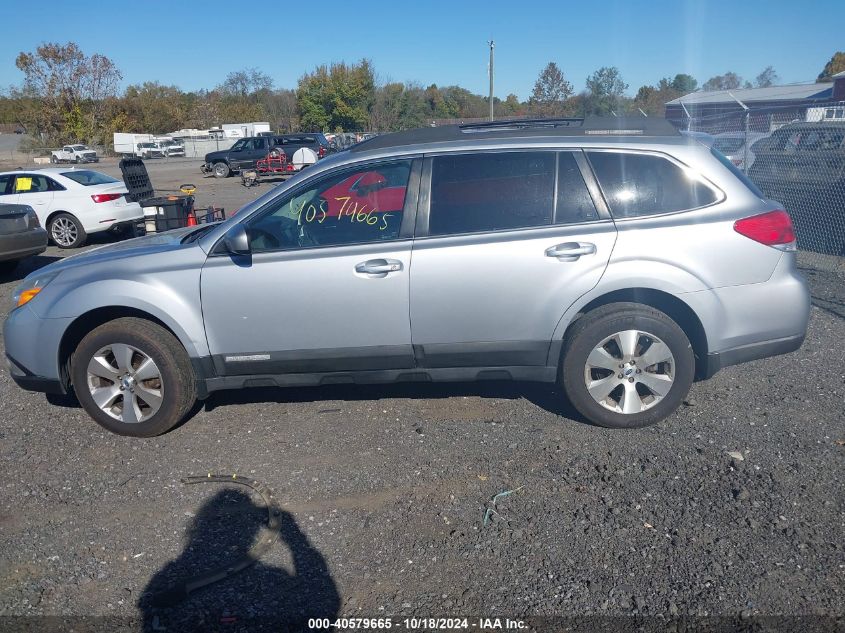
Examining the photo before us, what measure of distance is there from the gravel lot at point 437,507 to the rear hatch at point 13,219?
15.1 feet

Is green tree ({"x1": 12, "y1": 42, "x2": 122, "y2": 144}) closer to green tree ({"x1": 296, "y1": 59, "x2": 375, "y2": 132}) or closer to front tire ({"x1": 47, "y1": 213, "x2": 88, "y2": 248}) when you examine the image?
green tree ({"x1": 296, "y1": 59, "x2": 375, "y2": 132})

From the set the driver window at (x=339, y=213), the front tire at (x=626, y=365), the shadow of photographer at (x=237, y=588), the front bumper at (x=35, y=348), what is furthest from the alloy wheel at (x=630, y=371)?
the front bumper at (x=35, y=348)

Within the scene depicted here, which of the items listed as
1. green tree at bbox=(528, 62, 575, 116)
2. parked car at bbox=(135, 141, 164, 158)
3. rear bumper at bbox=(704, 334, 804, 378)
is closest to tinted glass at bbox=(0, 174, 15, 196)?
rear bumper at bbox=(704, 334, 804, 378)

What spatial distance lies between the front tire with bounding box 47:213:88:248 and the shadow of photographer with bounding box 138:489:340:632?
1075 centimetres

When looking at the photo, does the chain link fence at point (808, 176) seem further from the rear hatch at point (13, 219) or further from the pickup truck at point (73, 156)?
the pickup truck at point (73, 156)

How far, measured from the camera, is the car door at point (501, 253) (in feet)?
14.0

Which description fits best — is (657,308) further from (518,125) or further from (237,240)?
(237,240)

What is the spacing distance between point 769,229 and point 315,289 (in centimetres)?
280

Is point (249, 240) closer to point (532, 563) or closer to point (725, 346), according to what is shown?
point (532, 563)

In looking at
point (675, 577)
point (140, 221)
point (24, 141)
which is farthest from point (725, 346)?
point (24, 141)

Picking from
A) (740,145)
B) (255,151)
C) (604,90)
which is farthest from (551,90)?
(740,145)

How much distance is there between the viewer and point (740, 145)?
1303cm

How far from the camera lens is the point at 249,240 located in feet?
14.3

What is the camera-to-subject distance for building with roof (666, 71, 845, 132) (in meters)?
15.1
